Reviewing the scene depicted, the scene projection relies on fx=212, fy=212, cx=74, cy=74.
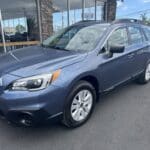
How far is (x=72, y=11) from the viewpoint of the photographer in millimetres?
10805

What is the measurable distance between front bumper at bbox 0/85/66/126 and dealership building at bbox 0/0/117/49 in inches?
224

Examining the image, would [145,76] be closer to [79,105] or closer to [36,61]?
[79,105]

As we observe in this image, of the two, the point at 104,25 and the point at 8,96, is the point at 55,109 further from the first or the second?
the point at 104,25

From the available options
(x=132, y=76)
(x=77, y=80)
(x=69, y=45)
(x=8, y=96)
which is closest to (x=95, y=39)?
(x=69, y=45)

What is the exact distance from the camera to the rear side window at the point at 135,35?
14.8ft

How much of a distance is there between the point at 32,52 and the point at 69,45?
0.67 m

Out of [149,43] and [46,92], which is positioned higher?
[149,43]

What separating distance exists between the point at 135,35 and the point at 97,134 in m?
2.51

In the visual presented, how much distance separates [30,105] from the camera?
8.82 feet

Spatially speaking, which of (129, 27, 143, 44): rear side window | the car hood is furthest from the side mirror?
(129, 27, 143, 44): rear side window

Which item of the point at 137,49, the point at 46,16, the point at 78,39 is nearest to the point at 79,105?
the point at 78,39

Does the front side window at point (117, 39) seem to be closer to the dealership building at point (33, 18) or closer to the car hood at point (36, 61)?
the car hood at point (36, 61)

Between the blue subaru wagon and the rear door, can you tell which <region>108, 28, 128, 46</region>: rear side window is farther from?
the rear door

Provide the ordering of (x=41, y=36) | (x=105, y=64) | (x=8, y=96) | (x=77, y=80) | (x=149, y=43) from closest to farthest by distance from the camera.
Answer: (x=8, y=96)
(x=77, y=80)
(x=105, y=64)
(x=149, y=43)
(x=41, y=36)
